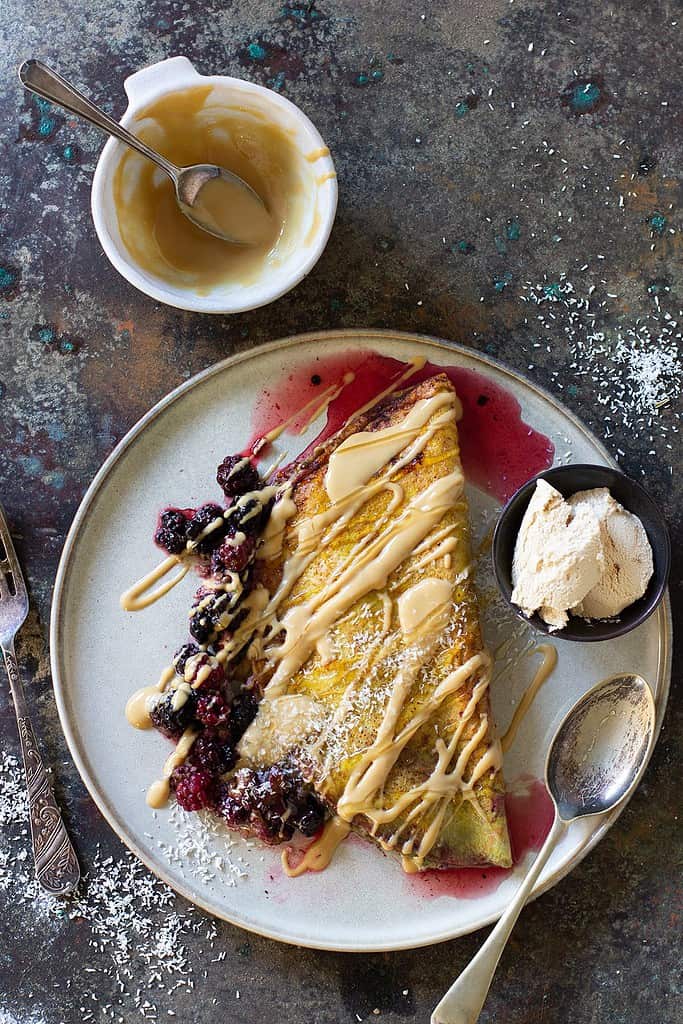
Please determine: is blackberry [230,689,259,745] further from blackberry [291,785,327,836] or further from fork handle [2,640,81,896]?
fork handle [2,640,81,896]

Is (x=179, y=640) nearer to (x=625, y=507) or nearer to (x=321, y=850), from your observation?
(x=321, y=850)

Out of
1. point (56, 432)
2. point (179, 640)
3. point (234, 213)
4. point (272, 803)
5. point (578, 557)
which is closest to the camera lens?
point (578, 557)

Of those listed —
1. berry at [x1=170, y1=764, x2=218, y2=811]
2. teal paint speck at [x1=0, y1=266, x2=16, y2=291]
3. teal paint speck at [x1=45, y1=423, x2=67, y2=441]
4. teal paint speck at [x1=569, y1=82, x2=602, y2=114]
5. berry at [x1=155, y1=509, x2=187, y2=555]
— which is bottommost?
berry at [x1=170, y1=764, x2=218, y2=811]

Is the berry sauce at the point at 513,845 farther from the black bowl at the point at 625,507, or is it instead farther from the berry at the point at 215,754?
the berry at the point at 215,754

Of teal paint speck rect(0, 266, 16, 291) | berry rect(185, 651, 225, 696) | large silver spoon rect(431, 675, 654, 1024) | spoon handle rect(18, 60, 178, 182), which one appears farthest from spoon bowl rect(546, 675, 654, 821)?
teal paint speck rect(0, 266, 16, 291)

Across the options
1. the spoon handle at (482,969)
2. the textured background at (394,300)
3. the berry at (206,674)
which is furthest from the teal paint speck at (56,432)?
the spoon handle at (482,969)

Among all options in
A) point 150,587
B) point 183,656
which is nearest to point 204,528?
point 150,587

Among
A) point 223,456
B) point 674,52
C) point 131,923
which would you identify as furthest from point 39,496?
point 674,52
